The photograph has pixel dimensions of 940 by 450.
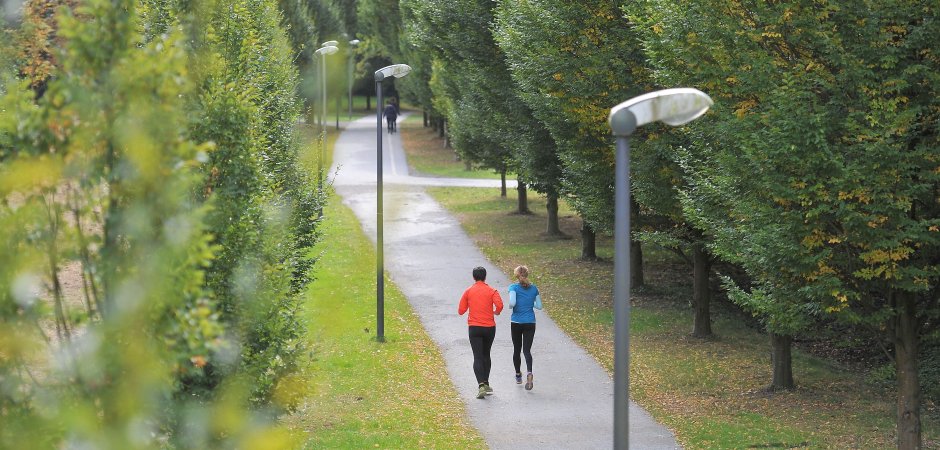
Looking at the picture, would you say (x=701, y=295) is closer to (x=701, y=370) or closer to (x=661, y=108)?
(x=701, y=370)

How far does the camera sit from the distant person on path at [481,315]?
14.4m

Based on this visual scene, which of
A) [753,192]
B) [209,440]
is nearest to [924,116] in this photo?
[753,192]

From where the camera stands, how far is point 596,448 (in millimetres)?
12617

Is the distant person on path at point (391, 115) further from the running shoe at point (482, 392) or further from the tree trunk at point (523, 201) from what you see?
the running shoe at point (482, 392)

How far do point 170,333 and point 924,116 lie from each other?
29.1 ft

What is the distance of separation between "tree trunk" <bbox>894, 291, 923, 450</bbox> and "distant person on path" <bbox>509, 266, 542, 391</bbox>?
183 inches

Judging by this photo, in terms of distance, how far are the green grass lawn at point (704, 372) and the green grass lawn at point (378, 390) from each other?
9.05 ft

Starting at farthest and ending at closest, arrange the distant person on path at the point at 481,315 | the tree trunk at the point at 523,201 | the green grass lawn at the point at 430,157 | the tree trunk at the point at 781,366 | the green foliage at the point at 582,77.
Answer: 1. the green grass lawn at the point at 430,157
2. the tree trunk at the point at 523,201
3. the green foliage at the point at 582,77
4. the tree trunk at the point at 781,366
5. the distant person on path at the point at 481,315

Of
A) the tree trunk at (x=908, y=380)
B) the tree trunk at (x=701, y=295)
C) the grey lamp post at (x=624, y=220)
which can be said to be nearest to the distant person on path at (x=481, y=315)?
the tree trunk at (x=908, y=380)

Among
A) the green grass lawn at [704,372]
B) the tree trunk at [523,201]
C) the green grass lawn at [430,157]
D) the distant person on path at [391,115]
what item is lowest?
the green grass lawn at [704,372]

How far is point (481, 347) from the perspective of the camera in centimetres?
1462

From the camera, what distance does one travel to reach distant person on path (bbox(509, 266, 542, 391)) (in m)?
14.6

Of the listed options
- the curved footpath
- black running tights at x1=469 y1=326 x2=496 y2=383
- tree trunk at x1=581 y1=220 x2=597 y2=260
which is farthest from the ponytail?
tree trunk at x1=581 y1=220 x2=597 y2=260

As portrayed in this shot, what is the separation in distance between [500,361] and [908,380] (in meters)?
6.71
